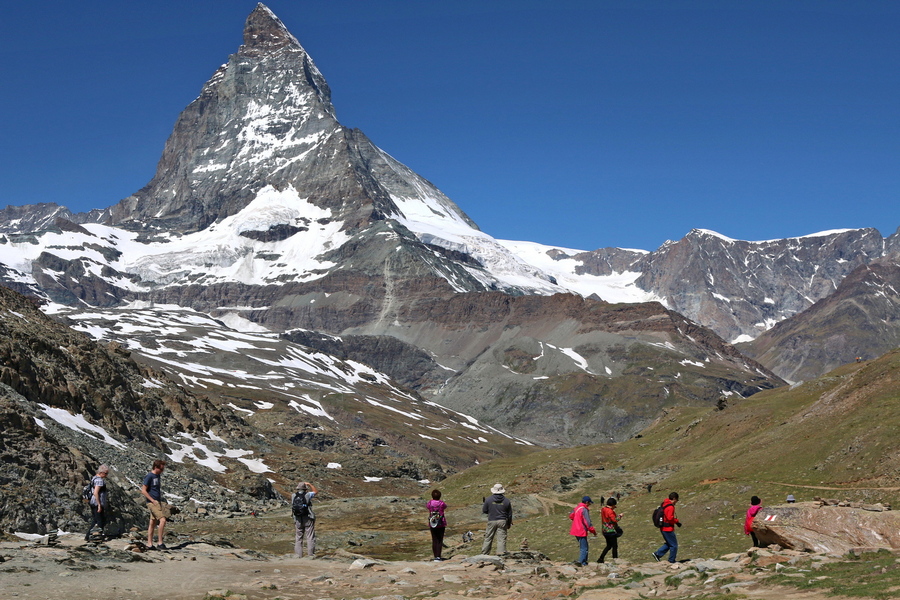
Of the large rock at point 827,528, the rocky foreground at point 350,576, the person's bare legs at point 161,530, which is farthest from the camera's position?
the person's bare legs at point 161,530

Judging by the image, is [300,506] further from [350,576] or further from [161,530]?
[350,576]

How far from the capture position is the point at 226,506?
3167 inches

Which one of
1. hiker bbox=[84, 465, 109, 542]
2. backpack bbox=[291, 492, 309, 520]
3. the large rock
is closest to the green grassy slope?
the large rock

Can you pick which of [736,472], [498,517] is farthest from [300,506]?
[736,472]

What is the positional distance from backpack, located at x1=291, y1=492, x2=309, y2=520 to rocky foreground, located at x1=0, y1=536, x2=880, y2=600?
222cm

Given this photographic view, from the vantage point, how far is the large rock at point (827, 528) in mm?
30562

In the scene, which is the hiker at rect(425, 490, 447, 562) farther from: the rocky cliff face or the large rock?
the rocky cliff face

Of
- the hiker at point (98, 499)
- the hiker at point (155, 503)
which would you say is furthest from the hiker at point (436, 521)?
the hiker at point (98, 499)

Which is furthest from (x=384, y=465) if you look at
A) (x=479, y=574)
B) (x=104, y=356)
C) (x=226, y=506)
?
(x=479, y=574)

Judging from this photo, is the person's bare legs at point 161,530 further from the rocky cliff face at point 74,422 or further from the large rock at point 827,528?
the large rock at point 827,528

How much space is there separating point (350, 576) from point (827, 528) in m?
16.5

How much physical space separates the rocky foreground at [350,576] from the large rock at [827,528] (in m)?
1.02

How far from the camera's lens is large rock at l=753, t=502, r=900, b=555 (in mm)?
30562

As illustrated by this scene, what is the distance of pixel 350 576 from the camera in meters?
31.3
